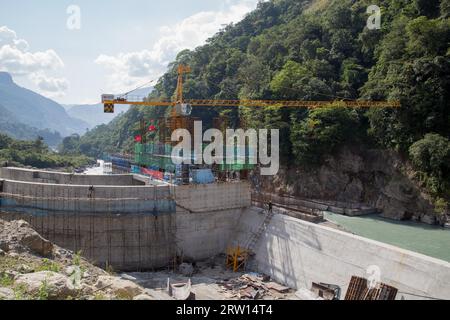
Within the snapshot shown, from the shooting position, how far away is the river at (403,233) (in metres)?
24.4

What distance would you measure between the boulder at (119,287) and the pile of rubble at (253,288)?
609 cm

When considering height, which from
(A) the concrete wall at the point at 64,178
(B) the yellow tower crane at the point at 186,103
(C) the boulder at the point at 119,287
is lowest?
(C) the boulder at the point at 119,287

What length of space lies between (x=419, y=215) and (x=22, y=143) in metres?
82.8

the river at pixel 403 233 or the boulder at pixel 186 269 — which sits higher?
the boulder at pixel 186 269

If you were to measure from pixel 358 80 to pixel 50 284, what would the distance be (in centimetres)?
4316

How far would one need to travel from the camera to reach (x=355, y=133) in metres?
40.5

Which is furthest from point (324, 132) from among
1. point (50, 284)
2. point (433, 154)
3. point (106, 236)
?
point (50, 284)

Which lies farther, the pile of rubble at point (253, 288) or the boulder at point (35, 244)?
the pile of rubble at point (253, 288)

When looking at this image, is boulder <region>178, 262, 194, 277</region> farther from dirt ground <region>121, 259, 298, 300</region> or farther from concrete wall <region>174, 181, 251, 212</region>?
concrete wall <region>174, 181, 251, 212</region>

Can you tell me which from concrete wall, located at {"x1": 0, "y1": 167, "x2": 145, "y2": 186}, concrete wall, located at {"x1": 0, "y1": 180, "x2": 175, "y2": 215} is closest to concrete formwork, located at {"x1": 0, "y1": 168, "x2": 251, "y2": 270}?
concrete wall, located at {"x1": 0, "y1": 180, "x2": 175, "y2": 215}

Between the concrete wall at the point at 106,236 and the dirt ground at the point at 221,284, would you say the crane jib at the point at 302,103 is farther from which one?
the dirt ground at the point at 221,284

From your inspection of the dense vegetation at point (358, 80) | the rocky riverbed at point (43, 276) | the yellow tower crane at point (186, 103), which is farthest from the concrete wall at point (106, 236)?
the dense vegetation at point (358, 80)

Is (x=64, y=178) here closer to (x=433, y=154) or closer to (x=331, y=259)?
(x=331, y=259)

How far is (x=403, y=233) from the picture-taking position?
28.8 m
